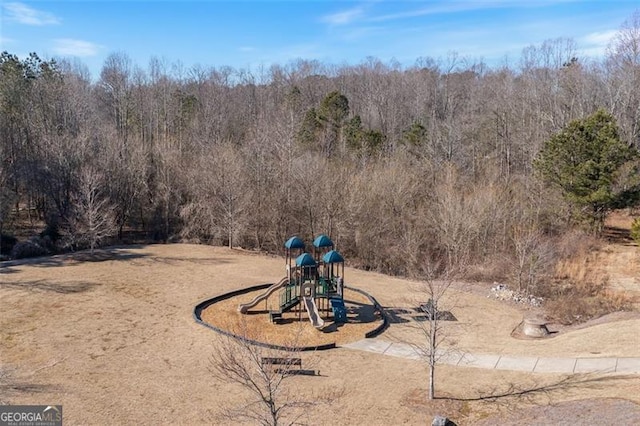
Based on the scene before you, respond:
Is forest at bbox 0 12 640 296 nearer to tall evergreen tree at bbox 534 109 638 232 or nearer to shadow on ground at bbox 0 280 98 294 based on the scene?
tall evergreen tree at bbox 534 109 638 232

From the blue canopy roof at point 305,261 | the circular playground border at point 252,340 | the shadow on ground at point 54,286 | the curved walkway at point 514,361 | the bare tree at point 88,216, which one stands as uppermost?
the bare tree at point 88,216

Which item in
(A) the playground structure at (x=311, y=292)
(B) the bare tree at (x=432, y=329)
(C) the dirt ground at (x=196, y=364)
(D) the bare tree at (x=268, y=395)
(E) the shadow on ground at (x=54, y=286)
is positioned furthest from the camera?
(E) the shadow on ground at (x=54, y=286)

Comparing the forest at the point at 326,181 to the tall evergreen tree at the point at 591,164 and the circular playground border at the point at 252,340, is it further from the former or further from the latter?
the circular playground border at the point at 252,340

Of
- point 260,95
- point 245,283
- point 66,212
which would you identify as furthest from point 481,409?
point 260,95

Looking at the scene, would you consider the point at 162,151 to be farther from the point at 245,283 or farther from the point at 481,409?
the point at 481,409

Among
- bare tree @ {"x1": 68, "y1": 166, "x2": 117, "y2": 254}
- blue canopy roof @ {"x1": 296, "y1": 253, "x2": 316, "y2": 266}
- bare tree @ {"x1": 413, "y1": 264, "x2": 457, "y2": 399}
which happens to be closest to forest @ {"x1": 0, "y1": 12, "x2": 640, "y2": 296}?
bare tree @ {"x1": 68, "y1": 166, "x2": 117, "y2": 254}

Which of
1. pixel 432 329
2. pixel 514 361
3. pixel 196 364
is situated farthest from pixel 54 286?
pixel 514 361

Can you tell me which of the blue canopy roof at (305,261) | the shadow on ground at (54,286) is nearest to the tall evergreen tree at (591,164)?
the blue canopy roof at (305,261)
